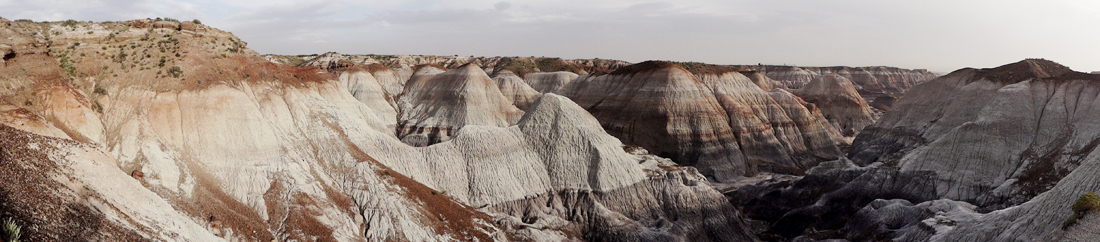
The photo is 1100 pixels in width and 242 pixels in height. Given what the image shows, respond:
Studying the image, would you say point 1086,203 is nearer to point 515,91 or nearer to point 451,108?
point 451,108

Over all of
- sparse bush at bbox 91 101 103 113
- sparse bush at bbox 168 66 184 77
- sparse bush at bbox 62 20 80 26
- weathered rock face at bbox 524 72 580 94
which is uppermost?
sparse bush at bbox 62 20 80 26

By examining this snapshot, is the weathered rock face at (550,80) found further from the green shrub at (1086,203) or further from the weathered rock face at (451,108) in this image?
the green shrub at (1086,203)

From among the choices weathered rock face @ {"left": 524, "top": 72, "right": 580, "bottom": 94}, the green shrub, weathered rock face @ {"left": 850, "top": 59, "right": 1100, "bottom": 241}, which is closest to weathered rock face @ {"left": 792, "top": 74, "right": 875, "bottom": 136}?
weathered rock face @ {"left": 850, "top": 59, "right": 1100, "bottom": 241}

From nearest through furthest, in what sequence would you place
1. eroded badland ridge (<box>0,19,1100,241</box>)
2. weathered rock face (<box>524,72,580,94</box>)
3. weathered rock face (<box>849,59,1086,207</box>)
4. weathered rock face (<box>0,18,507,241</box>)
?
weathered rock face (<box>0,18,507,241</box>), eroded badland ridge (<box>0,19,1100,241</box>), weathered rock face (<box>849,59,1086,207</box>), weathered rock face (<box>524,72,580,94</box>)

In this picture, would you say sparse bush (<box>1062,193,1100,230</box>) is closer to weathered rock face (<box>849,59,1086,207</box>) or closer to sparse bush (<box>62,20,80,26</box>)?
weathered rock face (<box>849,59,1086,207</box>)

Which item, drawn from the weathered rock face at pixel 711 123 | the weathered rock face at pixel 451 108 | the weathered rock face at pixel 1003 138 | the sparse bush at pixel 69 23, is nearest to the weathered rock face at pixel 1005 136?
the weathered rock face at pixel 1003 138

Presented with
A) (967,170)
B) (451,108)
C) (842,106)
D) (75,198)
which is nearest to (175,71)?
(75,198)
